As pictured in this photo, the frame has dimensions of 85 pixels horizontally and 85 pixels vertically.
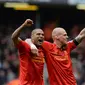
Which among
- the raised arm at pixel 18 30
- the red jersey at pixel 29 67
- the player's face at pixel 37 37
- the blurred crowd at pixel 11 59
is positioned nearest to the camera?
the raised arm at pixel 18 30

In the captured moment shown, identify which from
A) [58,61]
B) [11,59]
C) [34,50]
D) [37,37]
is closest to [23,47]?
[34,50]

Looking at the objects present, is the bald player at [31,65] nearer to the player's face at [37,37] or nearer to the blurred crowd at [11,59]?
the player's face at [37,37]

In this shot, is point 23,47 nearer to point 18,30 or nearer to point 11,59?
point 18,30

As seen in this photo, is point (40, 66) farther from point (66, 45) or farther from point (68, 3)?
point (68, 3)

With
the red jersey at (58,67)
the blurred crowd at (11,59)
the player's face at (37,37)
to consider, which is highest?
the player's face at (37,37)

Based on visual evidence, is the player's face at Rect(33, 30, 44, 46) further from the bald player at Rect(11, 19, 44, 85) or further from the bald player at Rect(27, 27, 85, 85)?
the bald player at Rect(27, 27, 85, 85)

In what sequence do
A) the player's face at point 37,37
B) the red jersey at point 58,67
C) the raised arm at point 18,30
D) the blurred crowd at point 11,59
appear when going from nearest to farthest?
the raised arm at point 18,30
the player's face at point 37,37
the red jersey at point 58,67
the blurred crowd at point 11,59

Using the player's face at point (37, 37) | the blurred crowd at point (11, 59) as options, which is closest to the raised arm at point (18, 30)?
the player's face at point (37, 37)

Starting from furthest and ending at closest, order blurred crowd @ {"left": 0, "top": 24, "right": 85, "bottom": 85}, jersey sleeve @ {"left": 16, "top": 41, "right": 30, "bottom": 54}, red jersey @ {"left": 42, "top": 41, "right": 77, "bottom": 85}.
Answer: blurred crowd @ {"left": 0, "top": 24, "right": 85, "bottom": 85}, red jersey @ {"left": 42, "top": 41, "right": 77, "bottom": 85}, jersey sleeve @ {"left": 16, "top": 41, "right": 30, "bottom": 54}

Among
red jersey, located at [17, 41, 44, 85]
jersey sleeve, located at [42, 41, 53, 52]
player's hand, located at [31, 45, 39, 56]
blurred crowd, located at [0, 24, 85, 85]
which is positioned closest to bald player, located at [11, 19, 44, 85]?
red jersey, located at [17, 41, 44, 85]

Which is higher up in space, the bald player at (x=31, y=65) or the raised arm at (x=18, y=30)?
the raised arm at (x=18, y=30)

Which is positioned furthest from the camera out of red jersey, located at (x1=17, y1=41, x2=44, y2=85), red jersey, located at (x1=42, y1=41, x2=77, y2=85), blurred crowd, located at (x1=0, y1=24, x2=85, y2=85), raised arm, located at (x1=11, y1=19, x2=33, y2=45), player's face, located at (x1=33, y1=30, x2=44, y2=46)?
blurred crowd, located at (x1=0, y1=24, x2=85, y2=85)

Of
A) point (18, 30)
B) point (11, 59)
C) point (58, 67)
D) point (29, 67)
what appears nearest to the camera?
point (18, 30)

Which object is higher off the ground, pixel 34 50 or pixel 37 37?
pixel 37 37
